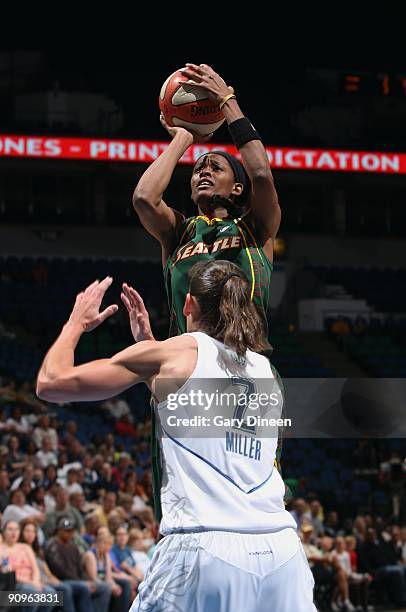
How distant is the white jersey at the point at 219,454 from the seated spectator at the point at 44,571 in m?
7.38

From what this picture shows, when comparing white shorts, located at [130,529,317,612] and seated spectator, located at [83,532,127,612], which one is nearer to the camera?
white shorts, located at [130,529,317,612]

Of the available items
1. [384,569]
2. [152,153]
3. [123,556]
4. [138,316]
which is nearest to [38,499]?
[123,556]

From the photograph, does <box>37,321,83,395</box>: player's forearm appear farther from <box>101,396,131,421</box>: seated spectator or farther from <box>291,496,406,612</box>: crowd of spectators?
<box>101,396,131,421</box>: seated spectator

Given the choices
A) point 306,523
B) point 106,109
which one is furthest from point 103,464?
point 106,109

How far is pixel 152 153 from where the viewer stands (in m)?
20.6

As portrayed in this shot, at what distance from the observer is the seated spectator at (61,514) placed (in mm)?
11570

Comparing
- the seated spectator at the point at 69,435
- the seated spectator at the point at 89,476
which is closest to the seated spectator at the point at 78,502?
the seated spectator at the point at 89,476

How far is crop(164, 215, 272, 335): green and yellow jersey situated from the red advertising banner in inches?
589

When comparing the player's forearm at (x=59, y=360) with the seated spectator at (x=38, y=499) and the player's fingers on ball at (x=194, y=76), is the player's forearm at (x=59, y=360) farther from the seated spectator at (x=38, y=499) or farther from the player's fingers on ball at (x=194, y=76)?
the seated spectator at (x=38, y=499)

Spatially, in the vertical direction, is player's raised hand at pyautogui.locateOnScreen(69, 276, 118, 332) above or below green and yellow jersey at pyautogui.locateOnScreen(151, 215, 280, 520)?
below

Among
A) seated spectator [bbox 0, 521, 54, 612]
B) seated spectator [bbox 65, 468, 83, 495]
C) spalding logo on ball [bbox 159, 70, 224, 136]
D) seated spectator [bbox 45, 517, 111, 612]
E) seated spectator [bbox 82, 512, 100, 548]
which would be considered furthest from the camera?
seated spectator [bbox 65, 468, 83, 495]

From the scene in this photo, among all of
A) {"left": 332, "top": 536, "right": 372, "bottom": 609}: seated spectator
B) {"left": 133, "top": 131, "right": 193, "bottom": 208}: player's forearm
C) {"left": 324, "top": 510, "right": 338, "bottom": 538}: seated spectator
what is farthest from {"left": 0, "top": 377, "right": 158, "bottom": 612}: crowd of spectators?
{"left": 133, "top": 131, "right": 193, "bottom": 208}: player's forearm

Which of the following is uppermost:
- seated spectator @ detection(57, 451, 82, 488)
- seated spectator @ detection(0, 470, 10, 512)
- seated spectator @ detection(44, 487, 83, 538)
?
seated spectator @ detection(57, 451, 82, 488)

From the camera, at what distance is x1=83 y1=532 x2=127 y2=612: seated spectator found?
11273 mm
